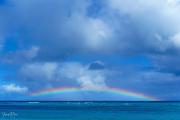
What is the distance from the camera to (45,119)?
65.5 metres

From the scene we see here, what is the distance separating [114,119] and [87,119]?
4.52m

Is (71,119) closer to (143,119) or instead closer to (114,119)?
(114,119)

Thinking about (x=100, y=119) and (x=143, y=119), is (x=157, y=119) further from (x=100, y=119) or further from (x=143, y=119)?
(x=100, y=119)

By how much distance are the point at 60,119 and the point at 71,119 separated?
177cm

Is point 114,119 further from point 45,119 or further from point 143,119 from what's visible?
point 45,119

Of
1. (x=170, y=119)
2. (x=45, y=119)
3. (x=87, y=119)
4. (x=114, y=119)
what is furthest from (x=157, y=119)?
(x=45, y=119)

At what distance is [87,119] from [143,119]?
951cm

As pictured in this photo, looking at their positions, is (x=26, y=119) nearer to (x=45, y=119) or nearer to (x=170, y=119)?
(x=45, y=119)

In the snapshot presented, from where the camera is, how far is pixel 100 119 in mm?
63219

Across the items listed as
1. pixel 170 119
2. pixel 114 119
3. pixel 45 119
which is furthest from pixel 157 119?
pixel 45 119

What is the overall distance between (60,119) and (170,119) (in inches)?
711

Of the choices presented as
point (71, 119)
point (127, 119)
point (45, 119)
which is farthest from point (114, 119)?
point (45, 119)

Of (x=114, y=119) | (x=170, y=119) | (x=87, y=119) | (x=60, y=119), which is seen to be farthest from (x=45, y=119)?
(x=170, y=119)

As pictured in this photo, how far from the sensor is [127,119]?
66.8 meters
